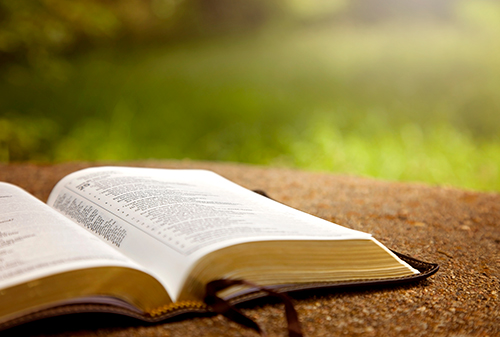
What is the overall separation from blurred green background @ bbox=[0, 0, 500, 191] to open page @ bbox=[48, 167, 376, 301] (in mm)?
2883

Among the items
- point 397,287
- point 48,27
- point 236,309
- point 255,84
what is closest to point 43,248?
point 236,309

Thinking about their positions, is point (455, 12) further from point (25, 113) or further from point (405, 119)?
point (25, 113)

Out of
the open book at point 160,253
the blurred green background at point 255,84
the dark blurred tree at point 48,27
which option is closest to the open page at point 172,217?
the open book at point 160,253

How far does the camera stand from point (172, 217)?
0.61m

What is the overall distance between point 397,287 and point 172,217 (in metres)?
0.35

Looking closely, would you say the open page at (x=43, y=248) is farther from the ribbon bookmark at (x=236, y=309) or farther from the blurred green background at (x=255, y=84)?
the blurred green background at (x=255, y=84)

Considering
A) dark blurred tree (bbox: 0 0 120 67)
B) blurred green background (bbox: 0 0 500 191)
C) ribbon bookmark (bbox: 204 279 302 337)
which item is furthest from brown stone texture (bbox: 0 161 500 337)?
dark blurred tree (bbox: 0 0 120 67)

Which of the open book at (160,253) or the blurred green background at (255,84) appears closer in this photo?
the open book at (160,253)

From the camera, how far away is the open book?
1.49 feet

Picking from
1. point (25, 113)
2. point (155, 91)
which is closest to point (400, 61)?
point (155, 91)

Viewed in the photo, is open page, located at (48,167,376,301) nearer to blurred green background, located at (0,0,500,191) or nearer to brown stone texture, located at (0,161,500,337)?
brown stone texture, located at (0,161,500,337)

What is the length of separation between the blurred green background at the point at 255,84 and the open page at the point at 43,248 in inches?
122

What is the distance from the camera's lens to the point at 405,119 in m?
→ 3.84

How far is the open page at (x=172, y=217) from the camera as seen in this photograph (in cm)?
53
